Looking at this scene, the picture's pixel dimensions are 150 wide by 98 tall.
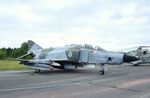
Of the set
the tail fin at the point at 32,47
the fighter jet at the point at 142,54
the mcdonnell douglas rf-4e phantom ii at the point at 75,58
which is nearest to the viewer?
the mcdonnell douglas rf-4e phantom ii at the point at 75,58

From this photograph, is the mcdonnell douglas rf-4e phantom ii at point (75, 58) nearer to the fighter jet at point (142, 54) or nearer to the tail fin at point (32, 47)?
the tail fin at point (32, 47)

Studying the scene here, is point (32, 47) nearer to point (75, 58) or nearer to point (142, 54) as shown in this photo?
point (75, 58)

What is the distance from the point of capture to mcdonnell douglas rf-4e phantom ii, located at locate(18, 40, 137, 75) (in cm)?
2081

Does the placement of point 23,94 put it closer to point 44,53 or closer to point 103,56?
point 103,56

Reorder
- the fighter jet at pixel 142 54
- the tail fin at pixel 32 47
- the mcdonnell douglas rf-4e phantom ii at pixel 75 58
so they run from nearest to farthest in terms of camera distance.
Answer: the mcdonnell douglas rf-4e phantom ii at pixel 75 58, the tail fin at pixel 32 47, the fighter jet at pixel 142 54

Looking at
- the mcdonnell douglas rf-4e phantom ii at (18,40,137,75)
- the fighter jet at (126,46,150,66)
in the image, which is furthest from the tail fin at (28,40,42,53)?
the fighter jet at (126,46,150,66)

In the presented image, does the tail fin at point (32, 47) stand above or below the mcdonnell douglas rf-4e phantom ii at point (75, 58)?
above

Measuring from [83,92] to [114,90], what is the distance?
1.42 metres

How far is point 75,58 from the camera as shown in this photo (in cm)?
2295

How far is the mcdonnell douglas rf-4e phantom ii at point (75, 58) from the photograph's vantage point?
20812mm

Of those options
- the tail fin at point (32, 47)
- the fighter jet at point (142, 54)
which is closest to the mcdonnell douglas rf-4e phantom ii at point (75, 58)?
the tail fin at point (32, 47)

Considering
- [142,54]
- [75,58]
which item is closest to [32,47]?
[75,58]

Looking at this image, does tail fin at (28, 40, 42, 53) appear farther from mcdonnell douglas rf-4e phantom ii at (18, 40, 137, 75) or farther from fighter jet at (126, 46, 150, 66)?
fighter jet at (126, 46, 150, 66)

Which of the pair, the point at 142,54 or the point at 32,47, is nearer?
the point at 32,47
